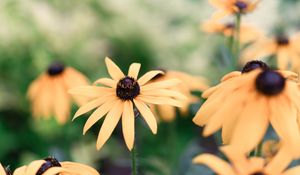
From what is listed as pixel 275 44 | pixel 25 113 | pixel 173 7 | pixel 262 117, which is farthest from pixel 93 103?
pixel 173 7

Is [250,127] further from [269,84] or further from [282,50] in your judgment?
[282,50]

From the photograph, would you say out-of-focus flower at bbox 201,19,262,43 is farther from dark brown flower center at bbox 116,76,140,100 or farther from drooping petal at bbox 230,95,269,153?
drooping petal at bbox 230,95,269,153

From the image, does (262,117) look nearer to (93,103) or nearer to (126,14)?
(93,103)

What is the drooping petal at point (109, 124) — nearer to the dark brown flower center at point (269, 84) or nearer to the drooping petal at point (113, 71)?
the drooping petal at point (113, 71)

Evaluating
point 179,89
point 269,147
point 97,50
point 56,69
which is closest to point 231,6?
point 179,89

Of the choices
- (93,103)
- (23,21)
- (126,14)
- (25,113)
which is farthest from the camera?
(126,14)

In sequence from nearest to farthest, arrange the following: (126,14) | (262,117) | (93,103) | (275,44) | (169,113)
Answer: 1. (262,117)
2. (93,103)
3. (169,113)
4. (275,44)
5. (126,14)
